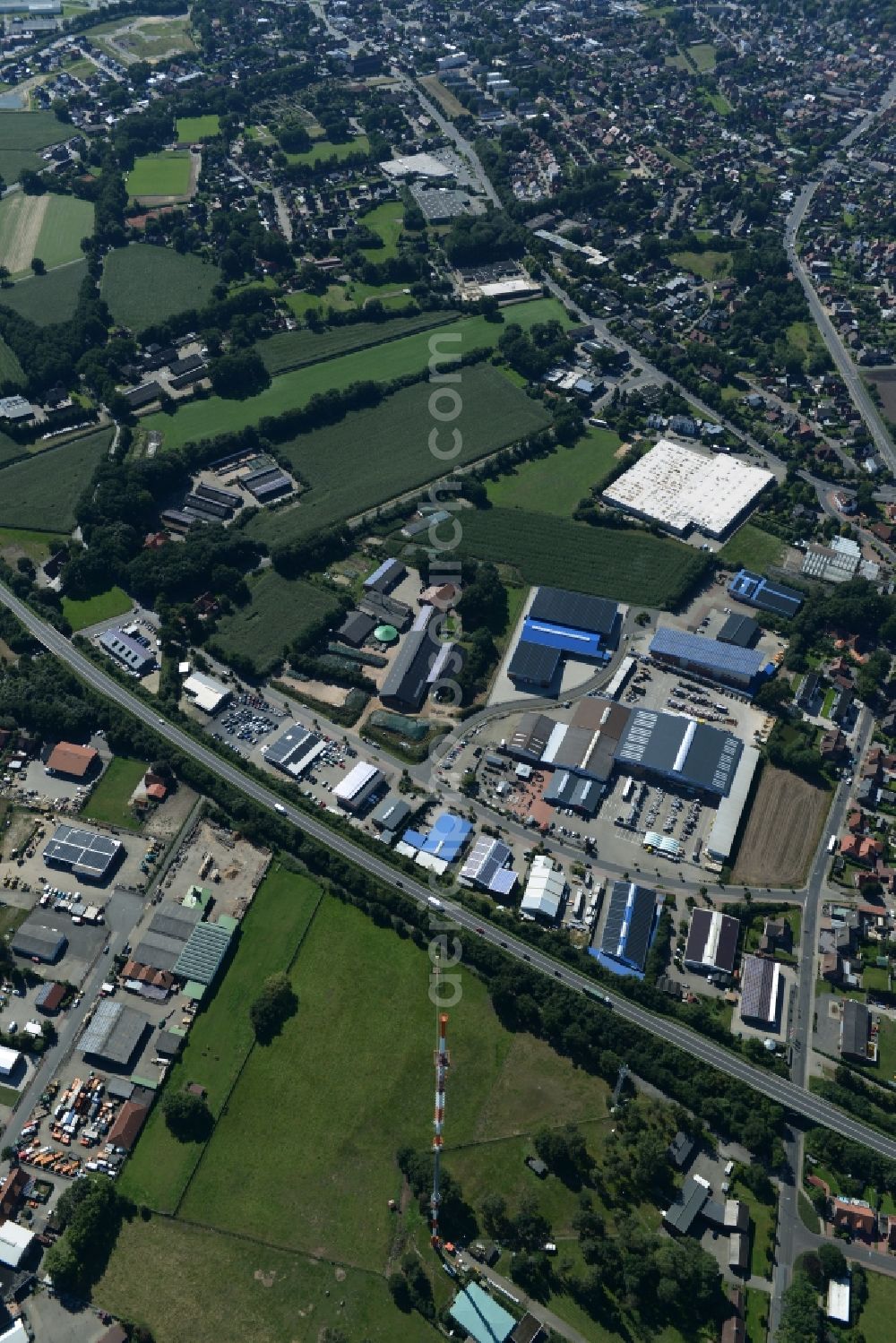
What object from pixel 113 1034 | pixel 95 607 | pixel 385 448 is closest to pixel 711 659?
pixel 385 448

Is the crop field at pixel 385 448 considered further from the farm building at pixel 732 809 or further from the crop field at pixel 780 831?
the crop field at pixel 780 831

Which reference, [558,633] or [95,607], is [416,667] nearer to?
[558,633]

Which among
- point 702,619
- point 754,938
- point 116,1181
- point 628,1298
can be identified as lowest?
point 116,1181

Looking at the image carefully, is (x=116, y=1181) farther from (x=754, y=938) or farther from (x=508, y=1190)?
(x=754, y=938)

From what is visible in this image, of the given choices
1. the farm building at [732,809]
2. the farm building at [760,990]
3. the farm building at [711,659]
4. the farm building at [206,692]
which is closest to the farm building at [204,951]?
the farm building at [206,692]

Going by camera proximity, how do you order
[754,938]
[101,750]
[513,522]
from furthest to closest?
[513,522] < [101,750] < [754,938]

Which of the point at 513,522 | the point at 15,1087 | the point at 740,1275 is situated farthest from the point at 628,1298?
the point at 513,522
